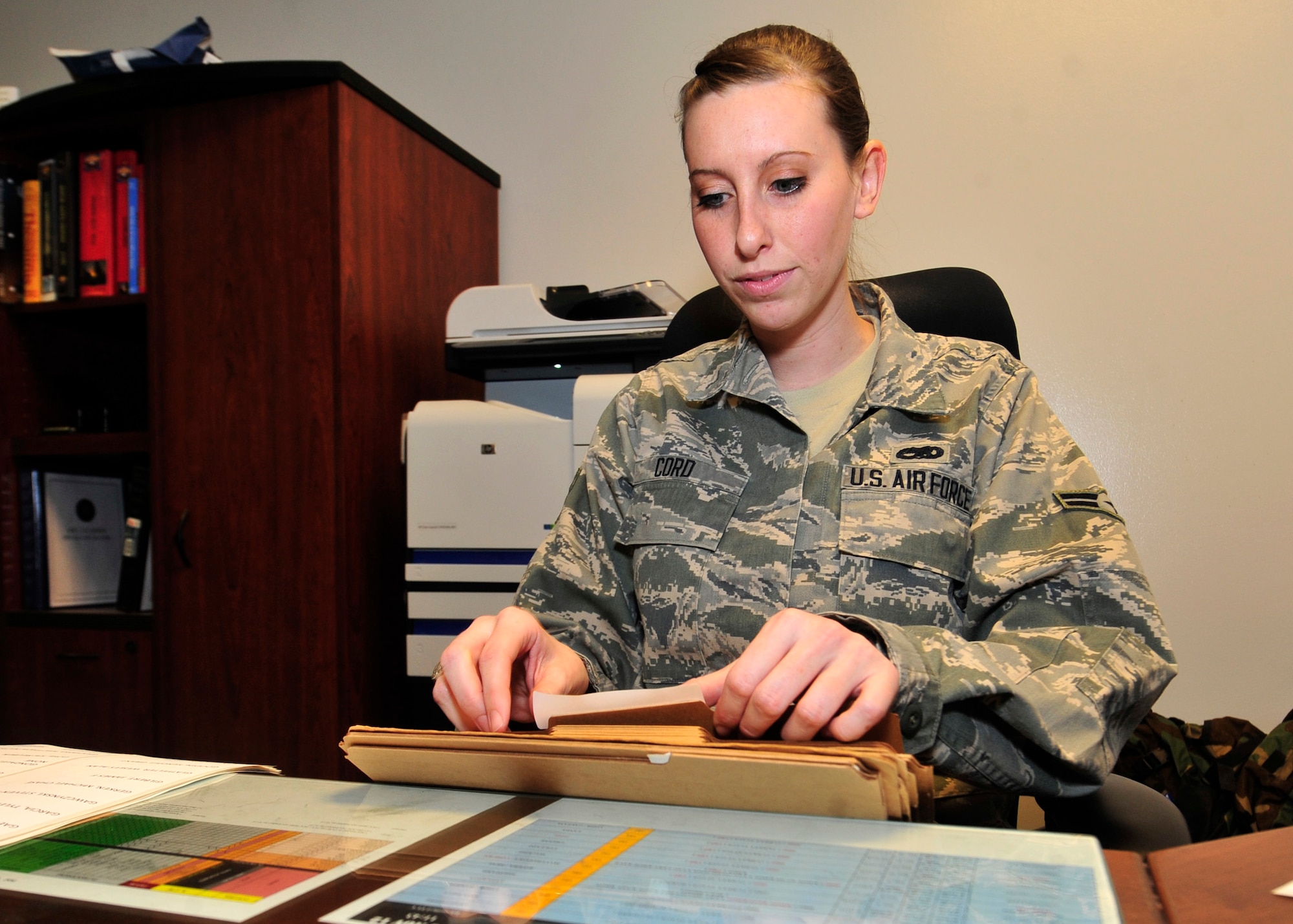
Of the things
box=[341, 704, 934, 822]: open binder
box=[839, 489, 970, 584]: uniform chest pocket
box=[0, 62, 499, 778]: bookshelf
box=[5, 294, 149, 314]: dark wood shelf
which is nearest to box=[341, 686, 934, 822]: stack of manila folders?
box=[341, 704, 934, 822]: open binder

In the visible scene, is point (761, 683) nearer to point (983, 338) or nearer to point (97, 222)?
point (983, 338)

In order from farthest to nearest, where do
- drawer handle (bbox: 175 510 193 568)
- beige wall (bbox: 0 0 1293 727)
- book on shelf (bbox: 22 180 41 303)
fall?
1. book on shelf (bbox: 22 180 41 303)
2. drawer handle (bbox: 175 510 193 568)
3. beige wall (bbox: 0 0 1293 727)

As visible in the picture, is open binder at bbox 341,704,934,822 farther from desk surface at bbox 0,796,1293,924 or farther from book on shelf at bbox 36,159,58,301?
book on shelf at bbox 36,159,58,301

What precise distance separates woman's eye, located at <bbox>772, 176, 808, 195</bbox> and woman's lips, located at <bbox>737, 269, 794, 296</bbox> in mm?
90

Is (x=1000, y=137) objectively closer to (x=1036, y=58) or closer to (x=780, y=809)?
(x=1036, y=58)

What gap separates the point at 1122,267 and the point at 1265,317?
0.99ft

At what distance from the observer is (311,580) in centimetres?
195

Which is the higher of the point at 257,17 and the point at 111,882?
the point at 257,17

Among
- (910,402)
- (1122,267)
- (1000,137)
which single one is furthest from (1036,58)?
(910,402)

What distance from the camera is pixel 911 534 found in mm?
985

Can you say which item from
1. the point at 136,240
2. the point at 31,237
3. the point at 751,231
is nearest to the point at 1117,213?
the point at 751,231

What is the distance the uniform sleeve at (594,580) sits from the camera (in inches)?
42.1

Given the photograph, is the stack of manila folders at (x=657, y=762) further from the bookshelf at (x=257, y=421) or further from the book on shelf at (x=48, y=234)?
the book on shelf at (x=48, y=234)

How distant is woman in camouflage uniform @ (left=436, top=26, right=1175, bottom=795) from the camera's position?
2.53 feet
